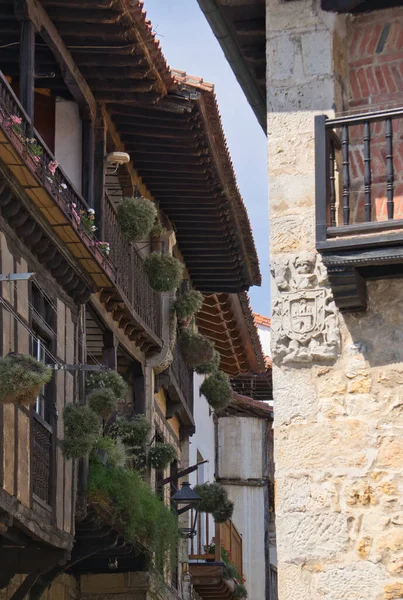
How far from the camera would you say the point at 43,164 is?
1565cm

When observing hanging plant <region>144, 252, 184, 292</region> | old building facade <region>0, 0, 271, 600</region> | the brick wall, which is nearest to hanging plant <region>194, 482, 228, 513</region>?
old building facade <region>0, 0, 271, 600</region>

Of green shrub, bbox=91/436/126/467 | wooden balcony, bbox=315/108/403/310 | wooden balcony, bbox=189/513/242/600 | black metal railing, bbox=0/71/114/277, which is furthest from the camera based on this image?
wooden balcony, bbox=189/513/242/600

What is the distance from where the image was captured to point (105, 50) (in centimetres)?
1811

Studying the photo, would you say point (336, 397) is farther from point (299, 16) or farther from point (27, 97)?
point (27, 97)

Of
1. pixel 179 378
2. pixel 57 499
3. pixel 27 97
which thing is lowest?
pixel 57 499

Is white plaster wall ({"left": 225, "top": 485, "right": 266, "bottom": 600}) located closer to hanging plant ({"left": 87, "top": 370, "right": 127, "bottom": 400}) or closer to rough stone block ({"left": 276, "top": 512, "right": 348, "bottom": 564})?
hanging plant ({"left": 87, "top": 370, "right": 127, "bottom": 400})

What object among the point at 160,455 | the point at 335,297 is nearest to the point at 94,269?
the point at 160,455

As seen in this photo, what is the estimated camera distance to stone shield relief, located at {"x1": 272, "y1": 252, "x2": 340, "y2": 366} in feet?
33.9

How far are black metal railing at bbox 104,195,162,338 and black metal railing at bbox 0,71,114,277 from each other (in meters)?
1.24

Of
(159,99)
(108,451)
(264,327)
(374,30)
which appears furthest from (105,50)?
(264,327)

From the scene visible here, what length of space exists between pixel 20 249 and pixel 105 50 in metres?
3.25

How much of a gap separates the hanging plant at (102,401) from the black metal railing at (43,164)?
4.92ft

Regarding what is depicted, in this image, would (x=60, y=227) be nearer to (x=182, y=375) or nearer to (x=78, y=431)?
(x=78, y=431)

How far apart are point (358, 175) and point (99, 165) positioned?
890cm
